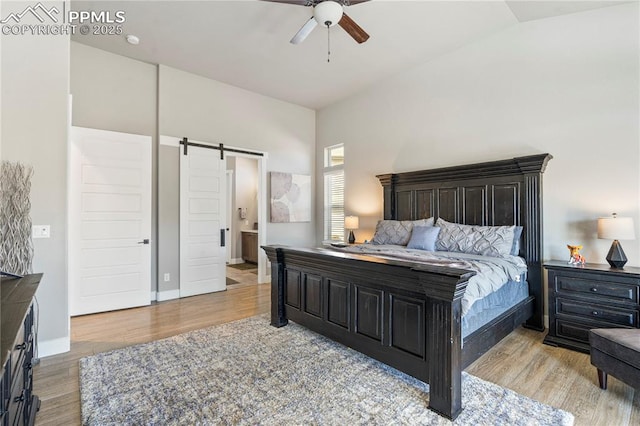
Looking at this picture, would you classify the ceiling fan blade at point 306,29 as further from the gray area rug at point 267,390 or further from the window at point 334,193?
the window at point 334,193

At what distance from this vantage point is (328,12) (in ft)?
8.87

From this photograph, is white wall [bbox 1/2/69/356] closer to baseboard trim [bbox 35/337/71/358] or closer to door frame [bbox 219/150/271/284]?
baseboard trim [bbox 35/337/71/358]

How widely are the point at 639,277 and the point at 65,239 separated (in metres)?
5.11

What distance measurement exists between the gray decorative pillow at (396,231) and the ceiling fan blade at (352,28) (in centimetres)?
240

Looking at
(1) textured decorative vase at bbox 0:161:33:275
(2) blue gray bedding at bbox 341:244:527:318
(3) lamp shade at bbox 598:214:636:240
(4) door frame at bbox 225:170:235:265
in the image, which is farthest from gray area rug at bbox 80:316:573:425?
(4) door frame at bbox 225:170:235:265

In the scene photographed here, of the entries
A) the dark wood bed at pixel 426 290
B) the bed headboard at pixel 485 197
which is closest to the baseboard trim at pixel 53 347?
the dark wood bed at pixel 426 290

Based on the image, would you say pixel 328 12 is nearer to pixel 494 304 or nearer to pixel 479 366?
pixel 494 304

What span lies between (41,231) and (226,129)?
3.08 meters

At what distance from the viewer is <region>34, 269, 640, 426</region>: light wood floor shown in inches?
77.7

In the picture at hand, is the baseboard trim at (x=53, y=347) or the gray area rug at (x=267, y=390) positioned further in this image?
the baseboard trim at (x=53, y=347)

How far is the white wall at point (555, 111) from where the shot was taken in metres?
3.00


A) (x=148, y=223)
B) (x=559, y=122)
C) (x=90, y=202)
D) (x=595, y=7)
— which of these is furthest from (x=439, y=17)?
(x=90, y=202)

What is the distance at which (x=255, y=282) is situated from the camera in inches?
225

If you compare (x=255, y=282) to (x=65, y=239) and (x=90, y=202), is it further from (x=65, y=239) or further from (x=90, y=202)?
(x=65, y=239)
